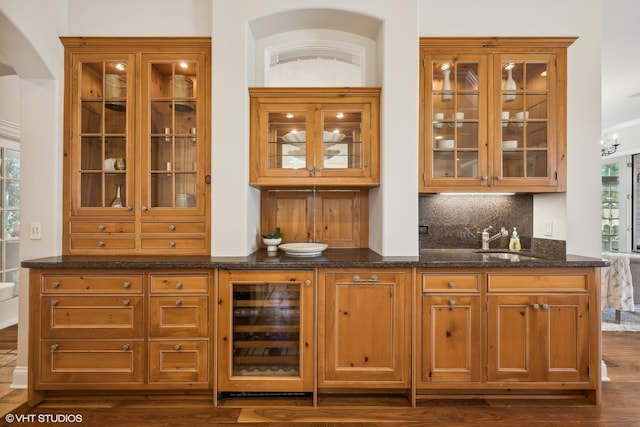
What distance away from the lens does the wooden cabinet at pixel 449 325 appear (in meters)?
2.32

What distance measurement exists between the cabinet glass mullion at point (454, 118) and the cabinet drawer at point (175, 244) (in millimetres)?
1886

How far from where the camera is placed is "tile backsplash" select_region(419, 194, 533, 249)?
302 cm

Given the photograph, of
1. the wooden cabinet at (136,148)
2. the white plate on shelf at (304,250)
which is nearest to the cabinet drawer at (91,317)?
the wooden cabinet at (136,148)

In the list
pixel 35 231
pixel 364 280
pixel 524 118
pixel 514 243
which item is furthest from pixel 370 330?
pixel 35 231

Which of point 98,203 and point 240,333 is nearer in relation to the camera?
point 240,333

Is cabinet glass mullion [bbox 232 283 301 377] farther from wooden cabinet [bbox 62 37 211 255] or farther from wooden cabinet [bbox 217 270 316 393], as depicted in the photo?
wooden cabinet [bbox 62 37 211 255]

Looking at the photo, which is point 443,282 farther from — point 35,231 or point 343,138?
point 35,231

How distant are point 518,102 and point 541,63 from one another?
35 centimetres

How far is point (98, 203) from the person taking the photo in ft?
8.71

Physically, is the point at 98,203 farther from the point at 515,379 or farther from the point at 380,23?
the point at 515,379

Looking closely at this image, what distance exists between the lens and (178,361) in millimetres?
2312

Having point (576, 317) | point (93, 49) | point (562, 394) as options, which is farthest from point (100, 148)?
point (562, 394)

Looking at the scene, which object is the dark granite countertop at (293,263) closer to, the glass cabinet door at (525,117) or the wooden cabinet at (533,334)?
the wooden cabinet at (533,334)

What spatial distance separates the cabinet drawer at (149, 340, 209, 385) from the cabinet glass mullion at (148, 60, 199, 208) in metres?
1.01
